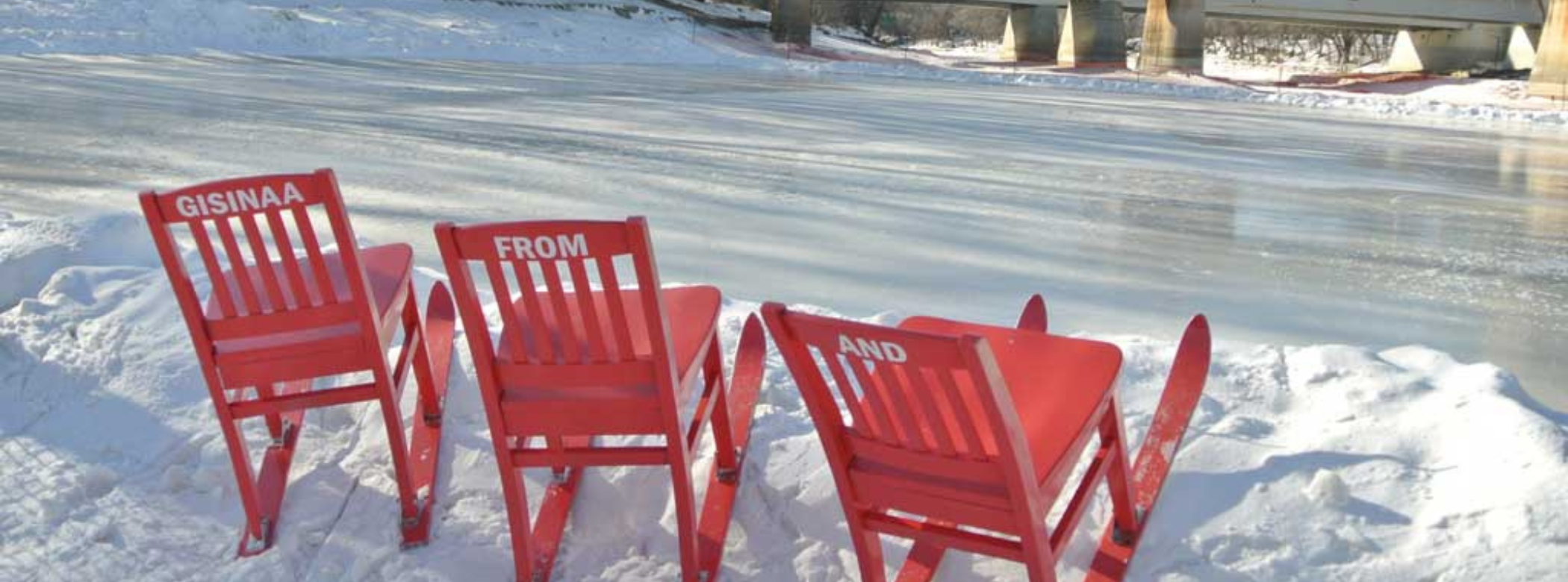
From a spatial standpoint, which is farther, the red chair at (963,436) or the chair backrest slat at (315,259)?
the chair backrest slat at (315,259)

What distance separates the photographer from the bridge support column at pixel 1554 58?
25766 millimetres

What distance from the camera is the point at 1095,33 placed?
4031 centimetres

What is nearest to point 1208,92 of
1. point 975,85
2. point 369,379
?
point 975,85

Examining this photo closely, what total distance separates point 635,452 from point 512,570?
584 mm

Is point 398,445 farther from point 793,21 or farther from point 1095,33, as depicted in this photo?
point 1095,33

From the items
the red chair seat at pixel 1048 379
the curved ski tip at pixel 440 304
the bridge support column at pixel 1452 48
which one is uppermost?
the red chair seat at pixel 1048 379

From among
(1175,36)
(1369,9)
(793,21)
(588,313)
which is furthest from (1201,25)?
(588,313)

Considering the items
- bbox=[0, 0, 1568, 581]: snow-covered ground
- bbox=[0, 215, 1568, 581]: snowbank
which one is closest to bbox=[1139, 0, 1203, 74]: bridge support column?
bbox=[0, 0, 1568, 581]: snow-covered ground

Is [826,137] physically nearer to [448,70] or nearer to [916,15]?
[448,70]

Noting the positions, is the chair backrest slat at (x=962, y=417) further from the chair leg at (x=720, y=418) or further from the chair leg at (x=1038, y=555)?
the chair leg at (x=720, y=418)

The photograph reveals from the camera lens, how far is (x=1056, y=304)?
5273 mm

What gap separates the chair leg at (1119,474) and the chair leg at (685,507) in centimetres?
93

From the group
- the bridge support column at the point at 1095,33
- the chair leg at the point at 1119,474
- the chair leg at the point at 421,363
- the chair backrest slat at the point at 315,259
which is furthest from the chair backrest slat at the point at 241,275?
the bridge support column at the point at 1095,33

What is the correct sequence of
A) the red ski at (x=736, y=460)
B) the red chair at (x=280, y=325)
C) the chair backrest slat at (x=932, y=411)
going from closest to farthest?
1. the chair backrest slat at (x=932, y=411)
2. the red chair at (x=280, y=325)
3. the red ski at (x=736, y=460)
